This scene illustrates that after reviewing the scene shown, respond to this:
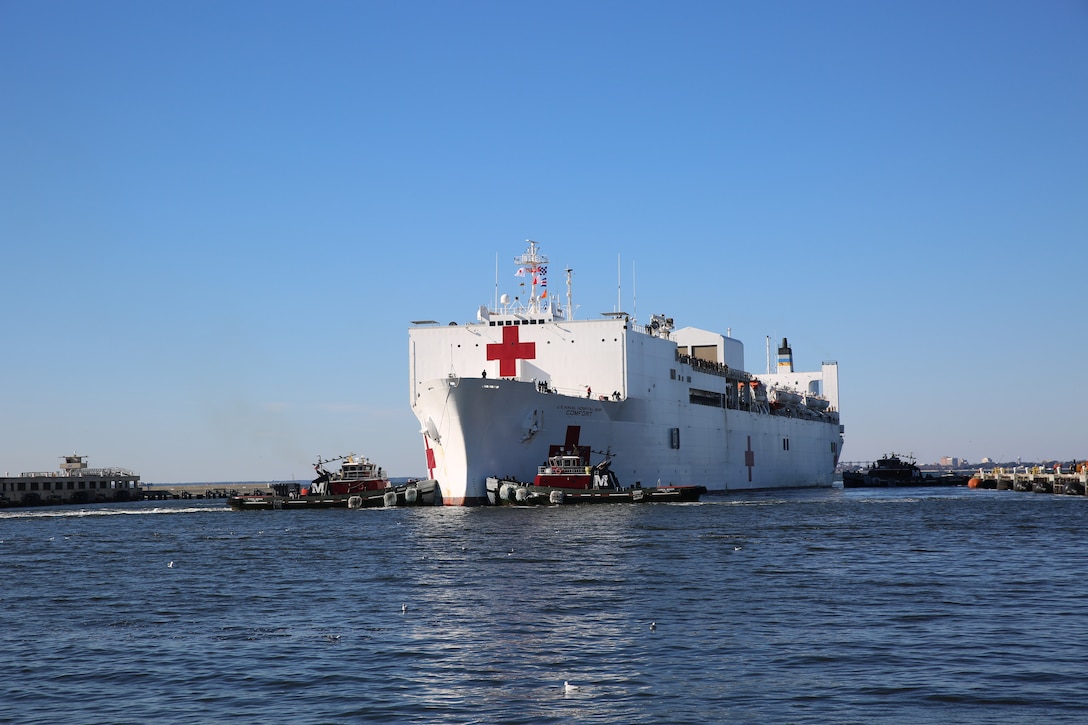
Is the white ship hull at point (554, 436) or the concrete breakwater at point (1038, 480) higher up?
the white ship hull at point (554, 436)

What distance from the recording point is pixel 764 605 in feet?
63.0

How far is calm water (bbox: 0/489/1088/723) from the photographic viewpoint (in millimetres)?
12656

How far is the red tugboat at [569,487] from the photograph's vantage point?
46656 millimetres

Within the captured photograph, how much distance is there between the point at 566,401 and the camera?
162ft

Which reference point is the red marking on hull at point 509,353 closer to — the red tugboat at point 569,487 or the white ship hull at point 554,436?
the white ship hull at point 554,436

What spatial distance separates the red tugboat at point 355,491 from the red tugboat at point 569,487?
302 inches

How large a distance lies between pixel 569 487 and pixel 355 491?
13426 mm

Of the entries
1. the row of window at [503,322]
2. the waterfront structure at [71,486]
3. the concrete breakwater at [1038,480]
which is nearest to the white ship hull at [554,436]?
the row of window at [503,322]

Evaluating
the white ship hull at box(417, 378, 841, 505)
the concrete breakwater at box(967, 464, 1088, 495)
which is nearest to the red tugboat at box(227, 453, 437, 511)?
the white ship hull at box(417, 378, 841, 505)

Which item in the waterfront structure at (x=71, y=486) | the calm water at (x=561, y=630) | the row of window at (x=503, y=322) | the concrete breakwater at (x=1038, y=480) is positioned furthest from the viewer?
the waterfront structure at (x=71, y=486)

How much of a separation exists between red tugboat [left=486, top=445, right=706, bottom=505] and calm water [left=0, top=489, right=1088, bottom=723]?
12103 mm

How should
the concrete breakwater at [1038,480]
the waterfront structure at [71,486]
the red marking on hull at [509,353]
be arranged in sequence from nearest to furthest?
the red marking on hull at [509,353]
the concrete breakwater at [1038,480]
the waterfront structure at [71,486]

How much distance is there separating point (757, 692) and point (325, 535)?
2718 cm

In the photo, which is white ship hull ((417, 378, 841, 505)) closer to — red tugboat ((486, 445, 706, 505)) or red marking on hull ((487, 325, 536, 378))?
red tugboat ((486, 445, 706, 505))
